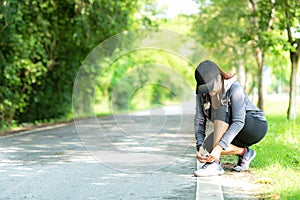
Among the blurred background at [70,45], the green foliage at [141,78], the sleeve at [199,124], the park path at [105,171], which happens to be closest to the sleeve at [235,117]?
the sleeve at [199,124]

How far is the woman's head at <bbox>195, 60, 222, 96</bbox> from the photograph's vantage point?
6441 millimetres

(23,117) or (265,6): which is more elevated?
(265,6)

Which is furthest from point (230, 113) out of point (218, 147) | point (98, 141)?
point (98, 141)

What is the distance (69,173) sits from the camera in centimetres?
727

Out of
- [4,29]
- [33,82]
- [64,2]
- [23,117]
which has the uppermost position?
[64,2]

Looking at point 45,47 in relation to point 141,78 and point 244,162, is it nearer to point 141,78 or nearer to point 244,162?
point 141,78

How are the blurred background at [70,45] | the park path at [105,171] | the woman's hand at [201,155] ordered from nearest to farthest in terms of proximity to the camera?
the park path at [105,171] < the woman's hand at [201,155] < the blurred background at [70,45]

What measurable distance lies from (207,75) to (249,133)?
104 centimetres

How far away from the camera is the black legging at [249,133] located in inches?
271

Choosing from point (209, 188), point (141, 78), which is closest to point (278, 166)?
point (209, 188)

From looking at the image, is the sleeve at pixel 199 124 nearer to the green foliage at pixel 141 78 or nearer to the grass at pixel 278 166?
the grass at pixel 278 166

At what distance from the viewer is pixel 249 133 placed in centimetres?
688

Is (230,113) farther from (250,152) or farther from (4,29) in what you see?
(4,29)

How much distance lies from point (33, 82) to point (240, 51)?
52.7 ft
